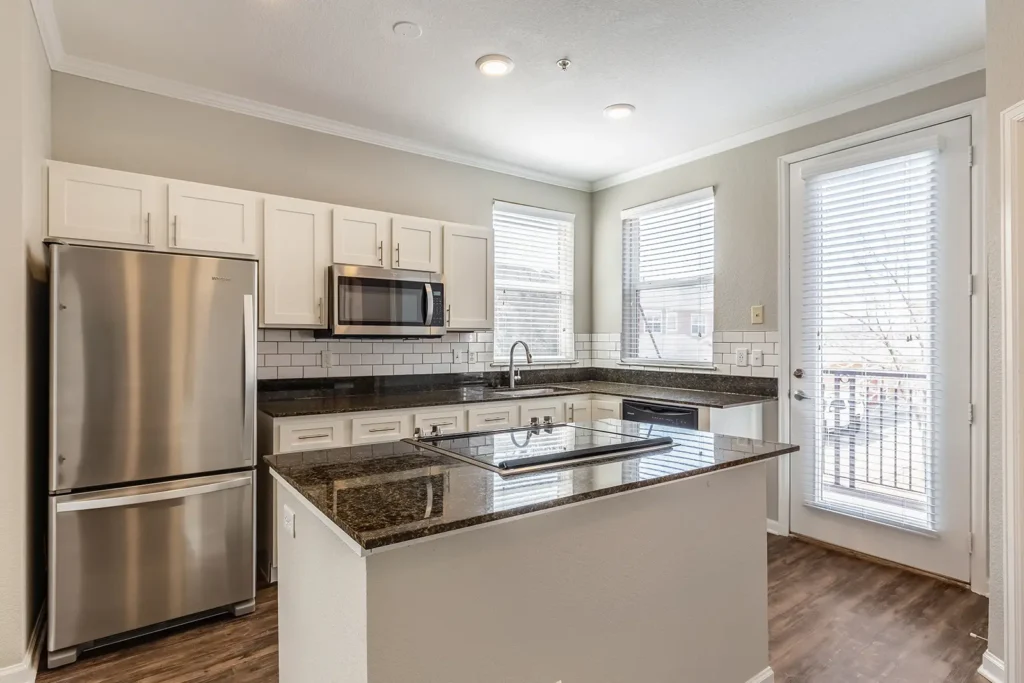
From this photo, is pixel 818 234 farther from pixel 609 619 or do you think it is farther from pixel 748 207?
pixel 609 619

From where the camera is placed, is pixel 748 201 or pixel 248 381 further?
→ pixel 748 201

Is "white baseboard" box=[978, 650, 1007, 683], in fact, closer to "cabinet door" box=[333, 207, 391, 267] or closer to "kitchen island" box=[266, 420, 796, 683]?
"kitchen island" box=[266, 420, 796, 683]

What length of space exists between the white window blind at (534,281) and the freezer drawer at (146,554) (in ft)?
7.77

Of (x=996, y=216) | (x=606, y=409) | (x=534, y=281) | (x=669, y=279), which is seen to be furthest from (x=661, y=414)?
(x=996, y=216)

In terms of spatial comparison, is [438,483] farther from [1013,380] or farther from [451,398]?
[451,398]

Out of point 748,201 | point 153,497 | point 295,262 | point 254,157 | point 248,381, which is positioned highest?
point 254,157

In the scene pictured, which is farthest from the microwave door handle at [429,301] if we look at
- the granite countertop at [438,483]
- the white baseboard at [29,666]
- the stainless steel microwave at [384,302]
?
the white baseboard at [29,666]

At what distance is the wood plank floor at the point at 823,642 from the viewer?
211 centimetres

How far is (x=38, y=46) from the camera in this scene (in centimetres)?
242

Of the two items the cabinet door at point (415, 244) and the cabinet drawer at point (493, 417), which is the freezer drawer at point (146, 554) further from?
the cabinet door at point (415, 244)

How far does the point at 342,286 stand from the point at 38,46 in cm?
169

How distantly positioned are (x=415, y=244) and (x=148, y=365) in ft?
5.72

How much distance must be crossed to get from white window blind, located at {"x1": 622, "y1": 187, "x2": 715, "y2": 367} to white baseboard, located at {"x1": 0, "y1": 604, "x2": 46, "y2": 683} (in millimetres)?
3949

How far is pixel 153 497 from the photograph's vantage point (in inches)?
91.8
